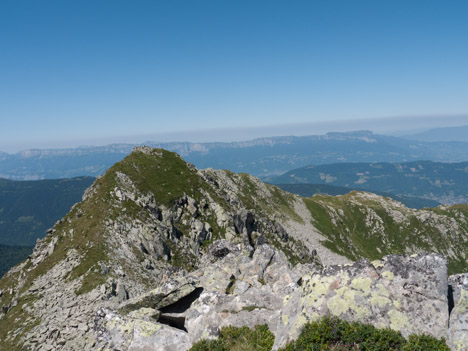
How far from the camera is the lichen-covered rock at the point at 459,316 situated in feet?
33.3

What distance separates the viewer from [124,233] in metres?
51.2

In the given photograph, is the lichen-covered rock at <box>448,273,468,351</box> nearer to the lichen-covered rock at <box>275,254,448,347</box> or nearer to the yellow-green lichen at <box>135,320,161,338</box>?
the lichen-covered rock at <box>275,254,448,347</box>

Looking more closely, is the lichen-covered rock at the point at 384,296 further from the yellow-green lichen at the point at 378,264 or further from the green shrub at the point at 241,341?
the green shrub at the point at 241,341

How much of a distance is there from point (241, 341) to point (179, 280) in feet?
24.4

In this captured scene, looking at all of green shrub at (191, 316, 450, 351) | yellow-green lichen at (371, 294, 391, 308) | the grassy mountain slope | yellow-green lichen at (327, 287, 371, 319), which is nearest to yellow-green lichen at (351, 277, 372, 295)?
yellow-green lichen at (327, 287, 371, 319)

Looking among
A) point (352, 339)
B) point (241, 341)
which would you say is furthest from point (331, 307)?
point (241, 341)

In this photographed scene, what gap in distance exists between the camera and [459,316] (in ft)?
35.7

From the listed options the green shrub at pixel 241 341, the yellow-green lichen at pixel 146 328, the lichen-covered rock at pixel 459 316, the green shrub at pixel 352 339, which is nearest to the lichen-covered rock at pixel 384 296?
the lichen-covered rock at pixel 459 316

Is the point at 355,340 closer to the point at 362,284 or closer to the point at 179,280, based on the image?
the point at 362,284

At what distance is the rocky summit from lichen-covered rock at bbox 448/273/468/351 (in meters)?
0.04

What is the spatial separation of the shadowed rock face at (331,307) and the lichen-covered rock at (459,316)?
4 cm

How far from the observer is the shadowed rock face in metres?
11.7

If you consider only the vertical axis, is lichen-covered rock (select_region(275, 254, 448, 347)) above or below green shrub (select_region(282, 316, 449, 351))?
above

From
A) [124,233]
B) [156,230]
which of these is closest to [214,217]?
[156,230]
